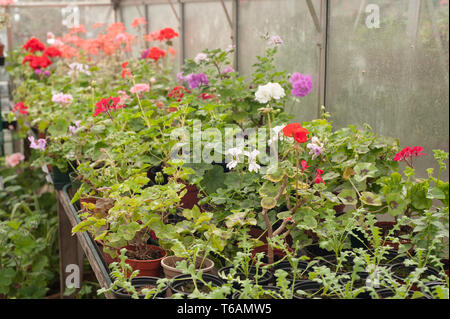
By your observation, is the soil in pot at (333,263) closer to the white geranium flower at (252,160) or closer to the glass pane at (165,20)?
the white geranium flower at (252,160)

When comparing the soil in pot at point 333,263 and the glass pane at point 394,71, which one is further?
the glass pane at point 394,71

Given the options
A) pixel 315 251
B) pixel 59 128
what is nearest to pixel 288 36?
pixel 59 128

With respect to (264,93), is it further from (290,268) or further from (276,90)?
(290,268)

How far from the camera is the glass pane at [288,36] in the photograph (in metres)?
2.66

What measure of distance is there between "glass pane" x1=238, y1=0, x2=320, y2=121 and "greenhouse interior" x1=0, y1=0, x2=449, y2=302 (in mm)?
13

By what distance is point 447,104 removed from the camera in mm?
1808

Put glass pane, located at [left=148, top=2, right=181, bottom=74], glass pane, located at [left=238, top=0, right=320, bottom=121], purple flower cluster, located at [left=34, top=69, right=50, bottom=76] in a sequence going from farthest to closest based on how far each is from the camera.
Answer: glass pane, located at [left=148, top=2, right=181, bottom=74], purple flower cluster, located at [left=34, top=69, right=50, bottom=76], glass pane, located at [left=238, top=0, right=320, bottom=121]

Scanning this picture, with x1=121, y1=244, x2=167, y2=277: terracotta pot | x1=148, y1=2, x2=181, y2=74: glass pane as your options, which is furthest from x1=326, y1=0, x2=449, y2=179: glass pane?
x1=148, y1=2, x2=181, y2=74: glass pane

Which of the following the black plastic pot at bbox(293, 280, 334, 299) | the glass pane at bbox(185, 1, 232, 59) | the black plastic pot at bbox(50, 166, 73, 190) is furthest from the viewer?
the glass pane at bbox(185, 1, 232, 59)

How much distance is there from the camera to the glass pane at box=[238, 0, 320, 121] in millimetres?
2658

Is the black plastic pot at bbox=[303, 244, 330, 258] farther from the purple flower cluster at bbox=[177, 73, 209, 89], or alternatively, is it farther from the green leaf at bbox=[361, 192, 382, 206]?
the purple flower cluster at bbox=[177, 73, 209, 89]

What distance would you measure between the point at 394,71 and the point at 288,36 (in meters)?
0.96

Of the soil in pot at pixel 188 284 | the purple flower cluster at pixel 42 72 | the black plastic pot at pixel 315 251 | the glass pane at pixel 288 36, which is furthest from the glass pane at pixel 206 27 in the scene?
the soil in pot at pixel 188 284
